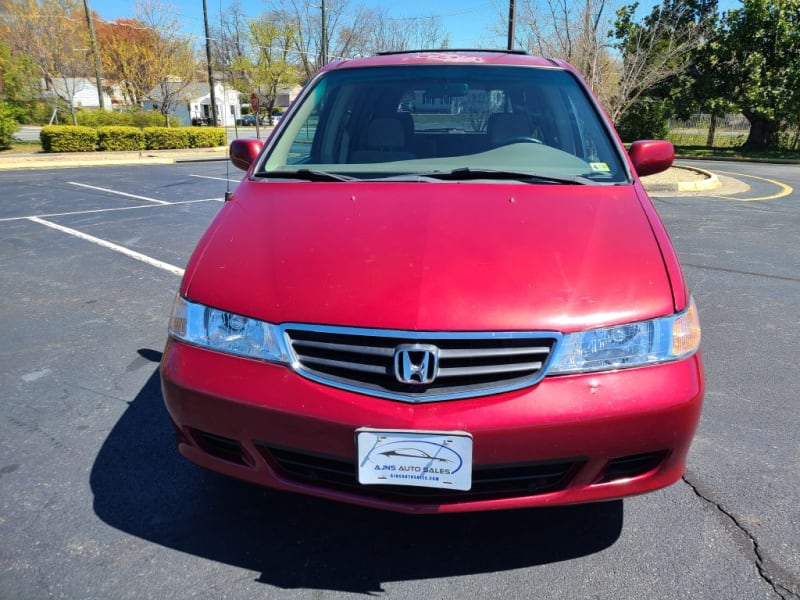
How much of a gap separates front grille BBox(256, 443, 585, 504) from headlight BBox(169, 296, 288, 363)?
0.30 meters

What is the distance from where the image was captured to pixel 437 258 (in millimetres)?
1958

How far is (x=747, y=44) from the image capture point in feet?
81.0

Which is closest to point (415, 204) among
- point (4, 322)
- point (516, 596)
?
point (516, 596)

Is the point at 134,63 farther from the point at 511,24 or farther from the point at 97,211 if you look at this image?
the point at 97,211

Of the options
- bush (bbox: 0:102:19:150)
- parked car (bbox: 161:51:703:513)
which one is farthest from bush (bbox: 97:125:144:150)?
parked car (bbox: 161:51:703:513)

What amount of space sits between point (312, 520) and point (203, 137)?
25.9 metres

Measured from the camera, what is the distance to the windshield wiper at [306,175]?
102 inches

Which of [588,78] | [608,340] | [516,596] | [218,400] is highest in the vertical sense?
[588,78]

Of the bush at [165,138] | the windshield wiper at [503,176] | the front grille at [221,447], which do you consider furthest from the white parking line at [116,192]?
the bush at [165,138]

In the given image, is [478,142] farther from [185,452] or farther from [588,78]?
[588,78]

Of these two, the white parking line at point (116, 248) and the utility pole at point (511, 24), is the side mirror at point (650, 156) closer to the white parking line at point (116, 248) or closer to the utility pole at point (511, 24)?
the white parking line at point (116, 248)

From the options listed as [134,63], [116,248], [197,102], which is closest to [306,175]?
[116,248]

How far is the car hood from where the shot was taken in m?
1.80

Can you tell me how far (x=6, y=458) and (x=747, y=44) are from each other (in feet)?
97.7
